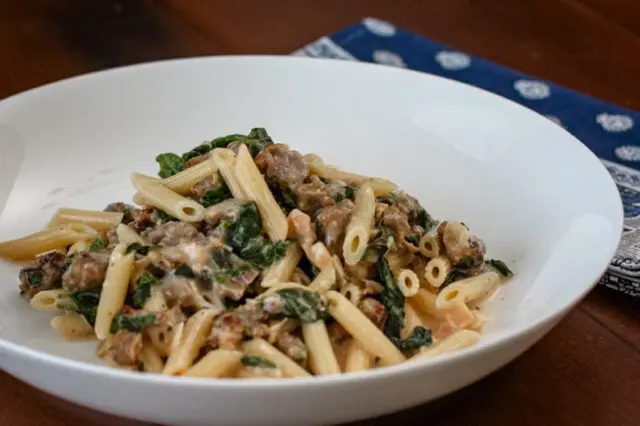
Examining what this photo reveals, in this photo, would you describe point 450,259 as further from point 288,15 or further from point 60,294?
point 288,15

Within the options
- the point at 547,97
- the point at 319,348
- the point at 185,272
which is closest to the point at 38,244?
the point at 185,272

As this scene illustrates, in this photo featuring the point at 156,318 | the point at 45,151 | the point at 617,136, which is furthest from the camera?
the point at 617,136

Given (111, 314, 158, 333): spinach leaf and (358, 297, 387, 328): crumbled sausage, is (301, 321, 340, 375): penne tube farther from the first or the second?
(111, 314, 158, 333): spinach leaf

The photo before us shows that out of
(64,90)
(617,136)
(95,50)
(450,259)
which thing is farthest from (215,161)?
(95,50)

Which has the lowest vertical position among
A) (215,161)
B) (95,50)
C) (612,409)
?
(95,50)

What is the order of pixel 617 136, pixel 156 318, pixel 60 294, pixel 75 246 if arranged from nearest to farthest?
1. pixel 156 318
2. pixel 60 294
3. pixel 75 246
4. pixel 617 136

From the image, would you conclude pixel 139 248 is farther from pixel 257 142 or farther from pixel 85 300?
pixel 257 142

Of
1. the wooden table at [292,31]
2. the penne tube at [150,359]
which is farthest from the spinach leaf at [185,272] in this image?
the wooden table at [292,31]
